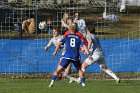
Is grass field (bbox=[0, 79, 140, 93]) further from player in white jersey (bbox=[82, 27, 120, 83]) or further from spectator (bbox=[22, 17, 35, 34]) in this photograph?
spectator (bbox=[22, 17, 35, 34])

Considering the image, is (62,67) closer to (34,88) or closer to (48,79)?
(34,88)

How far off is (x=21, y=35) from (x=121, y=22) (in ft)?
41.7

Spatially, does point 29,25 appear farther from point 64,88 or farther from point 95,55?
point 64,88

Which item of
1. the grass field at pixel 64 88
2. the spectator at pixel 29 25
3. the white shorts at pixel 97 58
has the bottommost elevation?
the grass field at pixel 64 88

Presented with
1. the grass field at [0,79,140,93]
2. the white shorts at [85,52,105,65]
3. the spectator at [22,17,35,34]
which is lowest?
the grass field at [0,79,140,93]

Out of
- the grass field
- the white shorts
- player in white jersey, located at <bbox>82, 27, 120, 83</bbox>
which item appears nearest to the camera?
the grass field

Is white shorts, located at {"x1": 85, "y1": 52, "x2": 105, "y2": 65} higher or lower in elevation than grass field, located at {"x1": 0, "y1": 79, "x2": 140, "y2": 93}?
higher

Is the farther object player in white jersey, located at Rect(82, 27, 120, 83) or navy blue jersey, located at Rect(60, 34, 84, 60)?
player in white jersey, located at Rect(82, 27, 120, 83)

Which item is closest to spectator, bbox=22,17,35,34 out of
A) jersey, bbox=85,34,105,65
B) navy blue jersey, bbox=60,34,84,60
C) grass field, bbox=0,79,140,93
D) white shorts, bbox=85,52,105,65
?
grass field, bbox=0,79,140,93

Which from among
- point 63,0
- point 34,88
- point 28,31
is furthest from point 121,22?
point 34,88

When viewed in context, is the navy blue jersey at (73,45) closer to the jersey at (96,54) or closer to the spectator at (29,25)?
the jersey at (96,54)

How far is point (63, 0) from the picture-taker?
44.1m

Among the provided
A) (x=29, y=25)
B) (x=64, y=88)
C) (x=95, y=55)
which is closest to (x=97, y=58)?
(x=95, y=55)

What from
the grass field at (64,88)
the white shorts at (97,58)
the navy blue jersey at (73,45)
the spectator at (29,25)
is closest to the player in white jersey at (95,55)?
the white shorts at (97,58)
